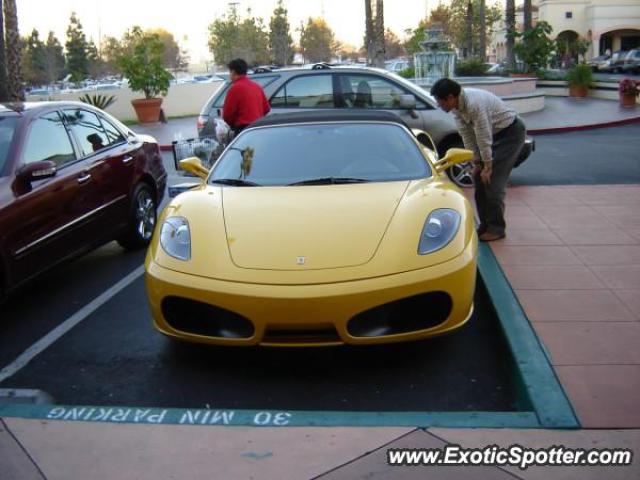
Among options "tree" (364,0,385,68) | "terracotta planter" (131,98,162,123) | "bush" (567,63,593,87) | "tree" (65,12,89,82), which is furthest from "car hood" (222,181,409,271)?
"tree" (65,12,89,82)

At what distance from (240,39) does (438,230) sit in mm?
64263

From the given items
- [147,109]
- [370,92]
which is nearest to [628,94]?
[370,92]

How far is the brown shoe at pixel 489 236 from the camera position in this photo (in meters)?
6.40

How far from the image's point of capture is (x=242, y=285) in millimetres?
3834

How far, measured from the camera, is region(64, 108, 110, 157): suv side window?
20.4ft

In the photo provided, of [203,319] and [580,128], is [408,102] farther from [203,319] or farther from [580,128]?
[580,128]

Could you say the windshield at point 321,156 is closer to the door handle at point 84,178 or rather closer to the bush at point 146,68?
the door handle at point 84,178

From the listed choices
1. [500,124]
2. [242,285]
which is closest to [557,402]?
[242,285]

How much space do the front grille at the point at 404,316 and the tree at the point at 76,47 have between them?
78508mm

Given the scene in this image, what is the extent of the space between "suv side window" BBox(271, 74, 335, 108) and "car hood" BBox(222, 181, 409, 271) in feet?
16.7

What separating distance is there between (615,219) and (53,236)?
5.12m

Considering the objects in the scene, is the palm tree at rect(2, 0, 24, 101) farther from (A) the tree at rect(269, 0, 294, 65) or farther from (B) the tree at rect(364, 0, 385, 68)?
(A) the tree at rect(269, 0, 294, 65)

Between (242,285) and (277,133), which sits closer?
(242,285)

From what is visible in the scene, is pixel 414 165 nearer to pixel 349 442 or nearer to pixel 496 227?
pixel 496 227
